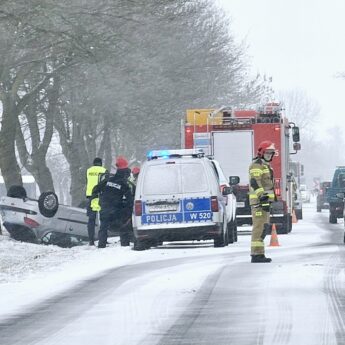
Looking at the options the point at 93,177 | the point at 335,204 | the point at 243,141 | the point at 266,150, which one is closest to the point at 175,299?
the point at 266,150

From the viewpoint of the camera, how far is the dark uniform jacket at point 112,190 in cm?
2539

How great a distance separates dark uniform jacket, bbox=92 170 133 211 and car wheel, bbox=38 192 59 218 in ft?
3.81

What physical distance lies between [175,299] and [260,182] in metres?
5.80

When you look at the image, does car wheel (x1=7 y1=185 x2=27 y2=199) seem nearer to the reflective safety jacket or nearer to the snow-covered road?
the snow-covered road

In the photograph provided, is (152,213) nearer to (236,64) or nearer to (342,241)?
(342,241)

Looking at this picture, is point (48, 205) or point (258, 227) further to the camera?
point (48, 205)

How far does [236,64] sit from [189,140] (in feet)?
91.7

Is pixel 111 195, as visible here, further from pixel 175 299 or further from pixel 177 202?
pixel 175 299

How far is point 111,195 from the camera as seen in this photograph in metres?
25.5

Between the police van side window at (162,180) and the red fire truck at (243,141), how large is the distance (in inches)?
311

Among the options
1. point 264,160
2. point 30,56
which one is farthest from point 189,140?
point 264,160

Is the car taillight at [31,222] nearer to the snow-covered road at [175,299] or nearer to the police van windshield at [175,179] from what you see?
the police van windshield at [175,179]

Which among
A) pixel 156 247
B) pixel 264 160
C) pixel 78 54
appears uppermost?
pixel 78 54

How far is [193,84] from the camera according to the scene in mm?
47938
